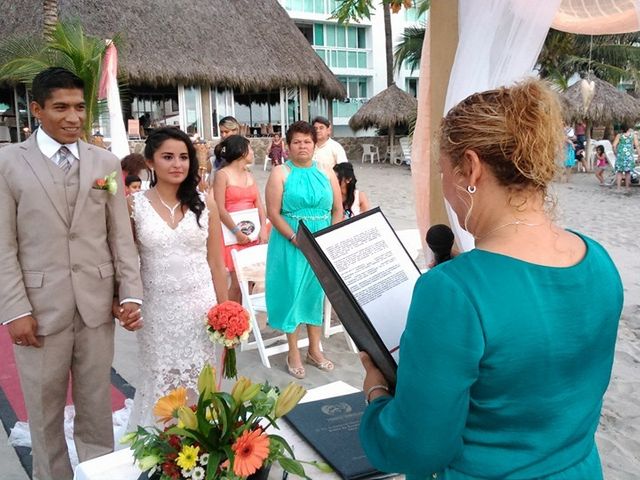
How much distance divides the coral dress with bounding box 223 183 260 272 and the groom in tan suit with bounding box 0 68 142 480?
2377 mm

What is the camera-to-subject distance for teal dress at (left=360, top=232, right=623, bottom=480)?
1.05 m

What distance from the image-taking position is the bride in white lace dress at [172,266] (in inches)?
114

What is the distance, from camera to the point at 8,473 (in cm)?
303

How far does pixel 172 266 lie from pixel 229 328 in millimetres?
597

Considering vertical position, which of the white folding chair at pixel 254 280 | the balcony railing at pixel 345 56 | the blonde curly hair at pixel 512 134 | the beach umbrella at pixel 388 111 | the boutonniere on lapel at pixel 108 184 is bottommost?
the white folding chair at pixel 254 280

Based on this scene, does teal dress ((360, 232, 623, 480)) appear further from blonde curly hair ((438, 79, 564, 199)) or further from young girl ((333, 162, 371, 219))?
young girl ((333, 162, 371, 219))

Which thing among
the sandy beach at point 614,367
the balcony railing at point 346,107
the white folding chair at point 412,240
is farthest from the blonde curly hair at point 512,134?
the balcony railing at point 346,107

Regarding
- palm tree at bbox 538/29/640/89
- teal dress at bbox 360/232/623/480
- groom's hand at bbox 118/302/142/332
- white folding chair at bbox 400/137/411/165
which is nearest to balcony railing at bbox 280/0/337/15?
white folding chair at bbox 400/137/411/165

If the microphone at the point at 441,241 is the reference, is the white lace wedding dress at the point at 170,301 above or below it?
below

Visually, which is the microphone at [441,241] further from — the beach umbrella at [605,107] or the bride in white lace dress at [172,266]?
the beach umbrella at [605,107]

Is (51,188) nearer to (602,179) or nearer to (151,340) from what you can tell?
(151,340)

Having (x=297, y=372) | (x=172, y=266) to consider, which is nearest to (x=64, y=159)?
(x=172, y=266)

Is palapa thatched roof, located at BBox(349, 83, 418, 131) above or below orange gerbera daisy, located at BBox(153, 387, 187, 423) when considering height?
above

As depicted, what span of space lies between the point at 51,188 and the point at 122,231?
373 millimetres
